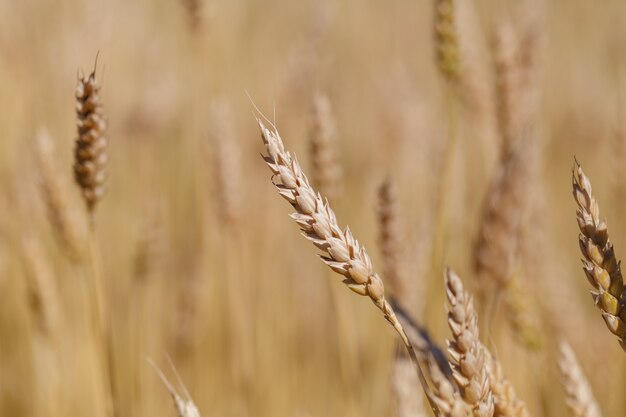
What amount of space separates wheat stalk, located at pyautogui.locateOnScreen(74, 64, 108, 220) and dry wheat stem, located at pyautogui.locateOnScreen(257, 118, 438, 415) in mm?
248

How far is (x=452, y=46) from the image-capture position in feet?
3.51

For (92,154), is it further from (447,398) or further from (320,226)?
(447,398)

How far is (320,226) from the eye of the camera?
20.9 inches

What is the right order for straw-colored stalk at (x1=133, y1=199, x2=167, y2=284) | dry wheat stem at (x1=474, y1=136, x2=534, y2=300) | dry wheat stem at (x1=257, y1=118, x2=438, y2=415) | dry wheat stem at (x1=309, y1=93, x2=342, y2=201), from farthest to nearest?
straw-colored stalk at (x1=133, y1=199, x2=167, y2=284) → dry wheat stem at (x1=309, y1=93, x2=342, y2=201) → dry wheat stem at (x1=474, y1=136, x2=534, y2=300) → dry wheat stem at (x1=257, y1=118, x2=438, y2=415)

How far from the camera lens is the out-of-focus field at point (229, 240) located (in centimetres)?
126

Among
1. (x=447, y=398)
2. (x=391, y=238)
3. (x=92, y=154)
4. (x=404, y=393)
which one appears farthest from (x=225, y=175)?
(x=447, y=398)

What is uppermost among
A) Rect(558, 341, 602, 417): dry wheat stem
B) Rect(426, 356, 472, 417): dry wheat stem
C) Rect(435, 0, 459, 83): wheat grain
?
Rect(435, 0, 459, 83): wheat grain

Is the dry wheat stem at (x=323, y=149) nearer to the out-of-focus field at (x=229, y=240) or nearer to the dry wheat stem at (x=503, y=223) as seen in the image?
the out-of-focus field at (x=229, y=240)

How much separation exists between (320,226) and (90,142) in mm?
325

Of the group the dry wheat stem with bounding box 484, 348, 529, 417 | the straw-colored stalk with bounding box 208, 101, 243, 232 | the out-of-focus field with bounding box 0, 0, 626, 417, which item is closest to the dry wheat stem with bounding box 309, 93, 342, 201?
the out-of-focus field with bounding box 0, 0, 626, 417

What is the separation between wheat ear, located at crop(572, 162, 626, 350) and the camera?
52 centimetres

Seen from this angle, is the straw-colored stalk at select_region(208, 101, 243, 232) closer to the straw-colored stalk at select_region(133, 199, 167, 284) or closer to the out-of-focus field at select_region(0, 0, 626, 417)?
the out-of-focus field at select_region(0, 0, 626, 417)

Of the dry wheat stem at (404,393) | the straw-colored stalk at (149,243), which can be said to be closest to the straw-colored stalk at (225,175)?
the straw-colored stalk at (149,243)

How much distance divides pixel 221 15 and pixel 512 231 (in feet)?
6.54
